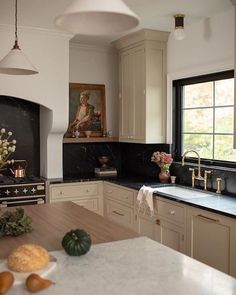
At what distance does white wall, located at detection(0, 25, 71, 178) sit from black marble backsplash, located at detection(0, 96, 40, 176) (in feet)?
0.76

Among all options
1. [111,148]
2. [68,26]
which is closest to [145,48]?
[111,148]

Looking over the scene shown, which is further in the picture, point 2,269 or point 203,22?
point 203,22

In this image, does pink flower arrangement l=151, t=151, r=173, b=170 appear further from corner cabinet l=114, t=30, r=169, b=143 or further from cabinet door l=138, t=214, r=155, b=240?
cabinet door l=138, t=214, r=155, b=240

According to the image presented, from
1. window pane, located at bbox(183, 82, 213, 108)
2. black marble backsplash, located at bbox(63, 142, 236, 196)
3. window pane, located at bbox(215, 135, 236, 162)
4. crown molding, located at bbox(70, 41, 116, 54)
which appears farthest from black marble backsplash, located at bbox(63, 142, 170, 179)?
crown molding, located at bbox(70, 41, 116, 54)

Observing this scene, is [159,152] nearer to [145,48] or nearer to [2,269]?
[145,48]

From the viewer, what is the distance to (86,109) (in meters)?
5.16

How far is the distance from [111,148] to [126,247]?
347cm

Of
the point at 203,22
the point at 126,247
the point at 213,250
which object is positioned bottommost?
the point at 213,250

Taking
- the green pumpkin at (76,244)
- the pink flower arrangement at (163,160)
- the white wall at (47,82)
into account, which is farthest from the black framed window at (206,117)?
the green pumpkin at (76,244)

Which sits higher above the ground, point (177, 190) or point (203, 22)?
point (203, 22)

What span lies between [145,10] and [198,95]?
115cm

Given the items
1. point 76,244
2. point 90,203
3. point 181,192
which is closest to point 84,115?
point 90,203

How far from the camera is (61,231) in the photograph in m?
2.32

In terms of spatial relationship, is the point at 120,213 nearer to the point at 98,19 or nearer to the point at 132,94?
the point at 132,94
